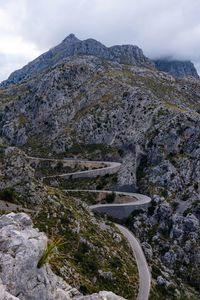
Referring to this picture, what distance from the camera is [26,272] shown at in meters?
30.0

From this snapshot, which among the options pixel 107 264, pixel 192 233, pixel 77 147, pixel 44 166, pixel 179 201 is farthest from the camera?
pixel 77 147

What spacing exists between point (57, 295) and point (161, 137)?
133362 mm

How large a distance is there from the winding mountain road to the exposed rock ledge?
54160 millimetres

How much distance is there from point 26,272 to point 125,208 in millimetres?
100186

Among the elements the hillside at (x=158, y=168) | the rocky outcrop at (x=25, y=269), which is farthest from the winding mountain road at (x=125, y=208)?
the rocky outcrop at (x=25, y=269)

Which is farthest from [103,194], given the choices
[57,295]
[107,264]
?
[57,295]

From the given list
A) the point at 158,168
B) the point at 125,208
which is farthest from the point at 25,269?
the point at 158,168

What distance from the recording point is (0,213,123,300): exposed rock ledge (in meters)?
29.0

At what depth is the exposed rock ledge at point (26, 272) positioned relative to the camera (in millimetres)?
28953

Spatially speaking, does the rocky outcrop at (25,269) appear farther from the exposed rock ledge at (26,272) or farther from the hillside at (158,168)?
the hillside at (158,168)

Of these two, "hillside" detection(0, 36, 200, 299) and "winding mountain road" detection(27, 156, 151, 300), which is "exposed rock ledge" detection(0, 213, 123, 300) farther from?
"winding mountain road" detection(27, 156, 151, 300)

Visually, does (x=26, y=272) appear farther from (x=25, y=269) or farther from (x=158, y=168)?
(x=158, y=168)

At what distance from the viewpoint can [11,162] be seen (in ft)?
327

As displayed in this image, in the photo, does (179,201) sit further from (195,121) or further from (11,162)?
(11,162)
